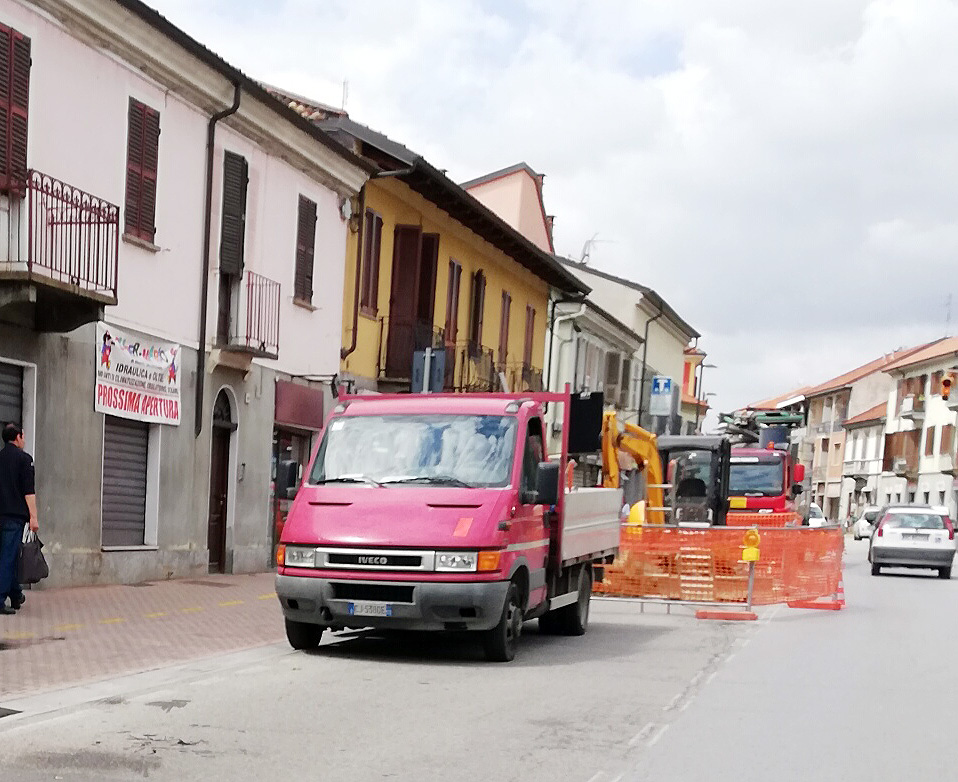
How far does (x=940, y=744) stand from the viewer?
8.62 m

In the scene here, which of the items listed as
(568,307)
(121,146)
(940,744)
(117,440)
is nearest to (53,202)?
(121,146)

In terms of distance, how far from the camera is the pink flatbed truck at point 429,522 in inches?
449

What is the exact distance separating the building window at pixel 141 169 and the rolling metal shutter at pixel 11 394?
116 inches

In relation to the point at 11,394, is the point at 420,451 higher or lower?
lower

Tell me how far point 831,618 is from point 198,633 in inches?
336

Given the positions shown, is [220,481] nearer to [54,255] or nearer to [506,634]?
[54,255]

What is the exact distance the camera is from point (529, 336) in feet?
127

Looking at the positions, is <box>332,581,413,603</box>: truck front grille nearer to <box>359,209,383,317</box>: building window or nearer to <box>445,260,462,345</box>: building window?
<box>359,209,383,317</box>: building window

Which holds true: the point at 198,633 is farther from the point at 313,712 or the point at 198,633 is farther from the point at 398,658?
the point at 313,712

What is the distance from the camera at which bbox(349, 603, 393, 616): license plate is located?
37.6 feet

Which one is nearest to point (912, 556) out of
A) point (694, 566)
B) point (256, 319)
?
point (694, 566)

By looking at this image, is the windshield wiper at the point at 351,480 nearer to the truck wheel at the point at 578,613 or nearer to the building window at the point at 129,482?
Result: the truck wheel at the point at 578,613

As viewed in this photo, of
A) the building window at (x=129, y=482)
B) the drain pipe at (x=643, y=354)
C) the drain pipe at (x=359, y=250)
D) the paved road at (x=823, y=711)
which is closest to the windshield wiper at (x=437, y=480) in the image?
the paved road at (x=823, y=711)

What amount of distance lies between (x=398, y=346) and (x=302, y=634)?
52.1 feet
